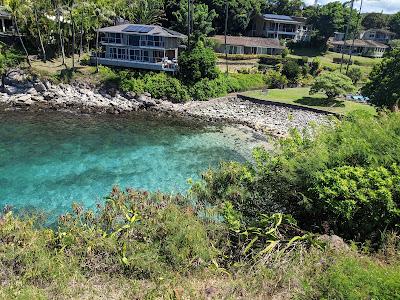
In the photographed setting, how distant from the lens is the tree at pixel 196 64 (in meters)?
48.8

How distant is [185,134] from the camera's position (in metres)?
37.2

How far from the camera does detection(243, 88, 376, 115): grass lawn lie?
147ft

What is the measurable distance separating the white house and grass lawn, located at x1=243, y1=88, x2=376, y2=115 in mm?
12721

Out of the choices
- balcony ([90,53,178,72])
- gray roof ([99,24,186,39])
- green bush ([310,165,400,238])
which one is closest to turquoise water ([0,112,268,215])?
balcony ([90,53,178,72])

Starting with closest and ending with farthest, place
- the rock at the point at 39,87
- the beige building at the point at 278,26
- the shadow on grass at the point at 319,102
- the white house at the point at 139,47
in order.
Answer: the rock at the point at 39,87 → the shadow on grass at the point at 319,102 → the white house at the point at 139,47 → the beige building at the point at 278,26

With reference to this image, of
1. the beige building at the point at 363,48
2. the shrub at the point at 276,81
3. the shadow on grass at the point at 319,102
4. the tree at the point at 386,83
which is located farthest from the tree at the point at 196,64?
the beige building at the point at 363,48

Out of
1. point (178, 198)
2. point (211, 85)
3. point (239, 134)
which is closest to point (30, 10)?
point (211, 85)

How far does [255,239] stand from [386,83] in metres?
27.5

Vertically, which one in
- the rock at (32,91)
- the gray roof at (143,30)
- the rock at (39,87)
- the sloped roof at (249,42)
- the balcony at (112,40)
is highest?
the gray roof at (143,30)

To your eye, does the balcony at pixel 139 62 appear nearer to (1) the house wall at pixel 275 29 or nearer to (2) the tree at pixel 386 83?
(2) the tree at pixel 386 83

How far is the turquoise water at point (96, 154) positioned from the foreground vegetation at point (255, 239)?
9.51 metres

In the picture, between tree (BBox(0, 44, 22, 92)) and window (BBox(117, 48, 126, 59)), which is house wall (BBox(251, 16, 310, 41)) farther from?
tree (BBox(0, 44, 22, 92))

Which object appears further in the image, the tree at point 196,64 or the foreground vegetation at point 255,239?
the tree at point 196,64

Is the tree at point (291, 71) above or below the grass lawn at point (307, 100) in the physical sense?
above
